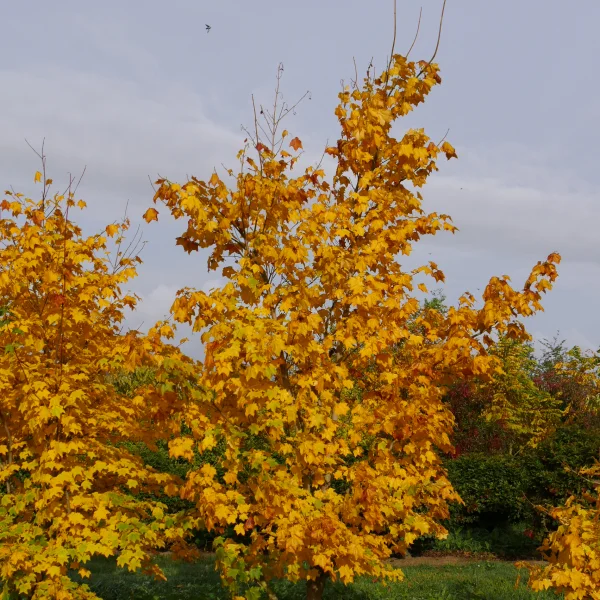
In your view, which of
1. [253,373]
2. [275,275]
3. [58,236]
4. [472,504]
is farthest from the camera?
[472,504]

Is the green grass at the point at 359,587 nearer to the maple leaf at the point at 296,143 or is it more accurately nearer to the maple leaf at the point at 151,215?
the maple leaf at the point at 151,215

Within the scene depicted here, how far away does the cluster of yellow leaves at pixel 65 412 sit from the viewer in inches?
277

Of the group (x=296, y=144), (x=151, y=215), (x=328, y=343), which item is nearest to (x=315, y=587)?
(x=328, y=343)

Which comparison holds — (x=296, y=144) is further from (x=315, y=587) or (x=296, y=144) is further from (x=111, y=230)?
(x=315, y=587)

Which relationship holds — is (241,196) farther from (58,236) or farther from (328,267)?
(58,236)

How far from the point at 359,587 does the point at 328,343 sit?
593 cm

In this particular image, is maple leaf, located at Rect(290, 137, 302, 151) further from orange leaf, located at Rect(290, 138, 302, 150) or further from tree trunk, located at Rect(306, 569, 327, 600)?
tree trunk, located at Rect(306, 569, 327, 600)

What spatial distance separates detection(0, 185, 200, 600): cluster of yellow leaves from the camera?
23.1 feet

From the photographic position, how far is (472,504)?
15.5 m

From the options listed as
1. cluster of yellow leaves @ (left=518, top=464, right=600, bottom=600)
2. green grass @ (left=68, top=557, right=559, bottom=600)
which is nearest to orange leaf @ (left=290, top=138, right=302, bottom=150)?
cluster of yellow leaves @ (left=518, top=464, right=600, bottom=600)

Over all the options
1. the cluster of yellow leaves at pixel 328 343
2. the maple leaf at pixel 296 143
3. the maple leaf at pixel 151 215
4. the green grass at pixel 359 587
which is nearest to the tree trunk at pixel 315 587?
the cluster of yellow leaves at pixel 328 343

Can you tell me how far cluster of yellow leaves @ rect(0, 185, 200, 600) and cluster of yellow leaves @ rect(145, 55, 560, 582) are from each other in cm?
80

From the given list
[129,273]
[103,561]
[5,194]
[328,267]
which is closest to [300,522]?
[328,267]

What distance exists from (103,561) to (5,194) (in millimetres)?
8125
